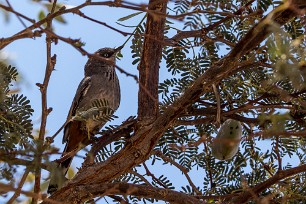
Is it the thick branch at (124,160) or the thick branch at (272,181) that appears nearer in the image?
the thick branch at (272,181)

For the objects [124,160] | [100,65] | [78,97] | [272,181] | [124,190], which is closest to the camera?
[272,181]

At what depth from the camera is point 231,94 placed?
360 centimetres

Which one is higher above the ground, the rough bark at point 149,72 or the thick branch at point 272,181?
the rough bark at point 149,72

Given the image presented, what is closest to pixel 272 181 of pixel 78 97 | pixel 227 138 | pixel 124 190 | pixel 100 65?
pixel 227 138

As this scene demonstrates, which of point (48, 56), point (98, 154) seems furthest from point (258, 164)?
point (48, 56)

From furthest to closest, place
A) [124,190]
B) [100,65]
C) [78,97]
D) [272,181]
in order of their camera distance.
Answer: [100,65], [78,97], [124,190], [272,181]

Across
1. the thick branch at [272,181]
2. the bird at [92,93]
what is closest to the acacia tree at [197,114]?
the thick branch at [272,181]

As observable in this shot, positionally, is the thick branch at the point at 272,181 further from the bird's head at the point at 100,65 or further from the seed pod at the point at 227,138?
the bird's head at the point at 100,65

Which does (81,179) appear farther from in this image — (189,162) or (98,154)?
(189,162)

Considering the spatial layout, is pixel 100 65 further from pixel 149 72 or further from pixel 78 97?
pixel 149 72

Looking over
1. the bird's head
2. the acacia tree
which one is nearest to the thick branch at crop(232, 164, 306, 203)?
the acacia tree

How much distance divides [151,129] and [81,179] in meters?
0.45

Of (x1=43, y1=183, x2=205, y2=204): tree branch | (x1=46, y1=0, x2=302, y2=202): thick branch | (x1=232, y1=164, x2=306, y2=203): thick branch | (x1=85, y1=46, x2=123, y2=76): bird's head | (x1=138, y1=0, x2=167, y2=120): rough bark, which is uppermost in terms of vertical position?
(x1=85, y1=46, x2=123, y2=76): bird's head

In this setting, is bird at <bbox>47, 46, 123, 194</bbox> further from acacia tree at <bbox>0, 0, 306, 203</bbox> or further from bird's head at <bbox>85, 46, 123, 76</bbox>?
acacia tree at <bbox>0, 0, 306, 203</bbox>
